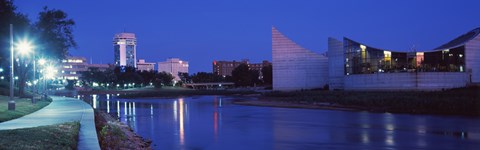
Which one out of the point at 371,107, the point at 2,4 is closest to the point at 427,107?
the point at 371,107

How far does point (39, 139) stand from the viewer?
1413 cm

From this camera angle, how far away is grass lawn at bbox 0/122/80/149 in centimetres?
1263

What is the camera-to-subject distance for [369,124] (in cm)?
3048

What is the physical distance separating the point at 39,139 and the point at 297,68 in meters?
85.1

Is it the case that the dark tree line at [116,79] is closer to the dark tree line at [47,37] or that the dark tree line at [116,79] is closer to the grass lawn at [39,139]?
the dark tree line at [47,37]

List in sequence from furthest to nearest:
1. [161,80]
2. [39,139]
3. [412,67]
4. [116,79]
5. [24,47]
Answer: [161,80], [116,79], [412,67], [24,47], [39,139]

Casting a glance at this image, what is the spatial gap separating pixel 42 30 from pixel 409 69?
50.6m

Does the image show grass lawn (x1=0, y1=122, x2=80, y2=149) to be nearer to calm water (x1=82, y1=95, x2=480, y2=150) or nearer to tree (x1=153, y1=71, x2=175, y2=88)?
calm water (x1=82, y1=95, x2=480, y2=150)

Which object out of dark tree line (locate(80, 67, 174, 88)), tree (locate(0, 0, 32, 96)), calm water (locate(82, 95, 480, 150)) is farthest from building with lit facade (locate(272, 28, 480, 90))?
dark tree line (locate(80, 67, 174, 88))

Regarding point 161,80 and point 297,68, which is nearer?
point 297,68

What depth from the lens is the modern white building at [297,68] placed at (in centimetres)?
9614

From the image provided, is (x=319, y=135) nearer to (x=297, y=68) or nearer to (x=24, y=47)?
(x=24, y=47)

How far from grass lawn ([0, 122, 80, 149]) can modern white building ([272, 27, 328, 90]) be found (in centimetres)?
8159

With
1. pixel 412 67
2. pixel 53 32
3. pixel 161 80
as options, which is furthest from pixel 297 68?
pixel 161 80
